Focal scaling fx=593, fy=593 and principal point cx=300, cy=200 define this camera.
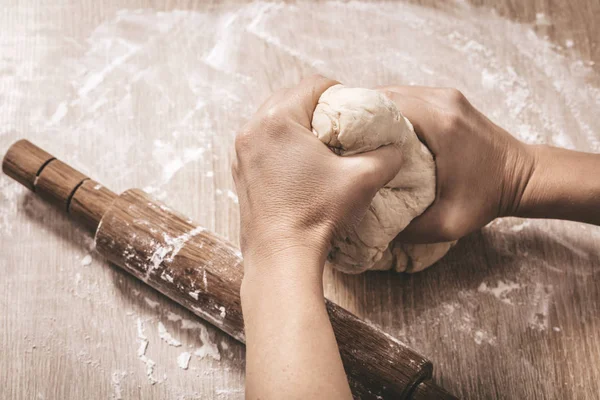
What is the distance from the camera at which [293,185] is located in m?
1.22

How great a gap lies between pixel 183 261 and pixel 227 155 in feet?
1.54

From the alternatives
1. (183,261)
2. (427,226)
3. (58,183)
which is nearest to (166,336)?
(183,261)

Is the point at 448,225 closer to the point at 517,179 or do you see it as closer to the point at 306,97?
the point at 517,179

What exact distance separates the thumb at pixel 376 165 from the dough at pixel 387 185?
2cm

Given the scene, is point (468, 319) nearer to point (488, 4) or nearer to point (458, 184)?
point (458, 184)

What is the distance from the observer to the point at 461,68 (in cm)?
199

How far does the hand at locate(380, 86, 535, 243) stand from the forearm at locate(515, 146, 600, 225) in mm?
28

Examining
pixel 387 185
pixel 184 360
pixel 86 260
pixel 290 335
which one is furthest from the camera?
pixel 86 260

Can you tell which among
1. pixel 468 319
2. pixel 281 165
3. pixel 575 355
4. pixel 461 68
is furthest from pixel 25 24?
pixel 575 355

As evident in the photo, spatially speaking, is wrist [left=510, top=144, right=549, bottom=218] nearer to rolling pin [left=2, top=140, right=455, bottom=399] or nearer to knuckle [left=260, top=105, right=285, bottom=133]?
rolling pin [left=2, top=140, right=455, bottom=399]

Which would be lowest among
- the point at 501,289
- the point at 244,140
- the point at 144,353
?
the point at 144,353

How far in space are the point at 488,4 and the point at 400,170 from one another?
38.8 inches

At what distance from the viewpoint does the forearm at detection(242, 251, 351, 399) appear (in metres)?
1.07

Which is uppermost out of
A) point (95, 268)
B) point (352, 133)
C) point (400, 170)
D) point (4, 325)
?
point (352, 133)
